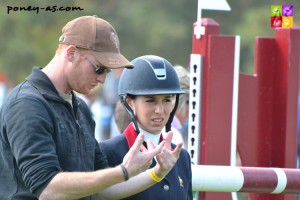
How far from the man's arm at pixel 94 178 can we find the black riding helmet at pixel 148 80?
672 mm

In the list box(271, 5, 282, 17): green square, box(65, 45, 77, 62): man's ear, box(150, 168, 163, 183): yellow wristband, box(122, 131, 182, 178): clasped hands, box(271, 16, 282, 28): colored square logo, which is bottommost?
box(150, 168, 163, 183): yellow wristband

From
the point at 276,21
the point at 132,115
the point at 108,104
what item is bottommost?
the point at 108,104

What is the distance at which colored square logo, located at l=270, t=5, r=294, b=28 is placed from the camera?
21.4 feet

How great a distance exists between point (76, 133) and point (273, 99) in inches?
80.7

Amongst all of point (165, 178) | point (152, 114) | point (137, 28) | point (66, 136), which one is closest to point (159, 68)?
point (152, 114)

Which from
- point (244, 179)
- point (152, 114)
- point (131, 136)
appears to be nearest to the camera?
point (152, 114)

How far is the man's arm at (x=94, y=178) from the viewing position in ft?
15.3

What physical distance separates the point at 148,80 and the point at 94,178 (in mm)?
889

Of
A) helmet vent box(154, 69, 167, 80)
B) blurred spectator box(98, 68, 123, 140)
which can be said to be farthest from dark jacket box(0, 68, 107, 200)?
blurred spectator box(98, 68, 123, 140)

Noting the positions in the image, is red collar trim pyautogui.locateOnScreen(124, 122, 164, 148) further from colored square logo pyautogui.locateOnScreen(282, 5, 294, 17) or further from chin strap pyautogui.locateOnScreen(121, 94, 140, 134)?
colored square logo pyautogui.locateOnScreen(282, 5, 294, 17)

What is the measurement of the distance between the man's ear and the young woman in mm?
570

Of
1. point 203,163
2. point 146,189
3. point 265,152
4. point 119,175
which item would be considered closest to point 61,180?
point 119,175

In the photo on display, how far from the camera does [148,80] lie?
17.8 feet

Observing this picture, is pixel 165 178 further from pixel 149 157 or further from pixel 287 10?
pixel 287 10
